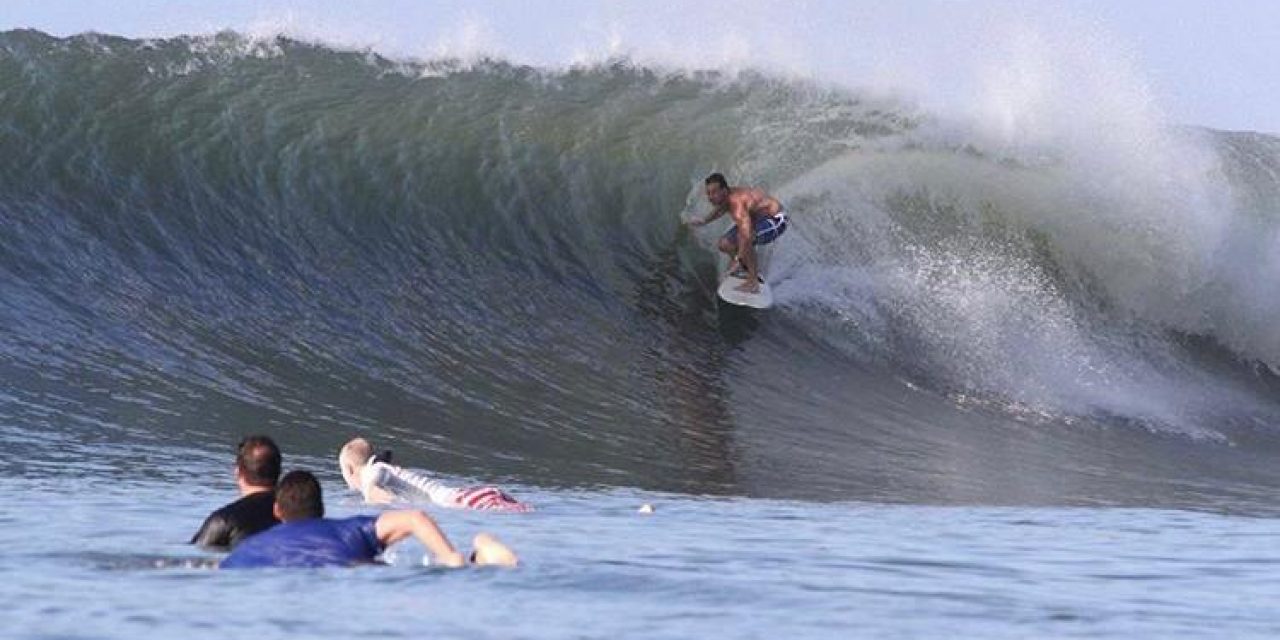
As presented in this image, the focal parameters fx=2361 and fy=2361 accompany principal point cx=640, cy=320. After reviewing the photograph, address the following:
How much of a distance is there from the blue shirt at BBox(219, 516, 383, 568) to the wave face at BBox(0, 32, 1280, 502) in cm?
525

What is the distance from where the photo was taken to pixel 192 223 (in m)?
18.7

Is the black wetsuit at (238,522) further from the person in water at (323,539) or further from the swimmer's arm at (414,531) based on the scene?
the swimmer's arm at (414,531)

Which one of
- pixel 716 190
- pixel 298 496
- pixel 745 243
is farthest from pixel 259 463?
pixel 745 243

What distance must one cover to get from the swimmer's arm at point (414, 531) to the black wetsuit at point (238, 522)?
2.36 ft

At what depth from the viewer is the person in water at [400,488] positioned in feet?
36.1

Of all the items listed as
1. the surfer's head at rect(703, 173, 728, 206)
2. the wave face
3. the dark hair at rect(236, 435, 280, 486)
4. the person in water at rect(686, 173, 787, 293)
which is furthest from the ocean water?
the surfer's head at rect(703, 173, 728, 206)

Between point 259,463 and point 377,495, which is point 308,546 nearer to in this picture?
point 259,463

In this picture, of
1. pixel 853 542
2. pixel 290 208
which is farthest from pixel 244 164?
pixel 853 542

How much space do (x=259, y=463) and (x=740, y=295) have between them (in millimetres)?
10380

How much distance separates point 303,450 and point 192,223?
5559mm

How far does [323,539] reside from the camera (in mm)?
8062

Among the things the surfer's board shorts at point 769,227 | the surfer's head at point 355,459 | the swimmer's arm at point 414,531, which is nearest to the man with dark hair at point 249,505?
the swimmer's arm at point 414,531

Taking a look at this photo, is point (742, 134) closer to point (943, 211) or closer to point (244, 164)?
point (943, 211)

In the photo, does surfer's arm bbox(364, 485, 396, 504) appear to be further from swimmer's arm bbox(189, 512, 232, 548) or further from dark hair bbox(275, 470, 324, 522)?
dark hair bbox(275, 470, 324, 522)
